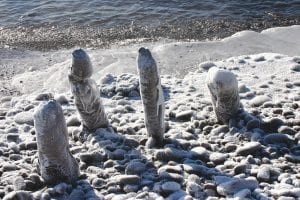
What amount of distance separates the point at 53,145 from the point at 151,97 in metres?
1.30

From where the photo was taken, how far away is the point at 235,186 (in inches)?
199

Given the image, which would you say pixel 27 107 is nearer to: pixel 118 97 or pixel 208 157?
pixel 118 97

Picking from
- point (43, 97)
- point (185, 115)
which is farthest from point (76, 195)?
point (43, 97)

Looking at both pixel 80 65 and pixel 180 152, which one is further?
pixel 80 65

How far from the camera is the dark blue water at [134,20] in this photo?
12.9 meters

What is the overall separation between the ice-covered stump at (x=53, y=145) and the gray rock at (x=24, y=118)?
199 centimetres

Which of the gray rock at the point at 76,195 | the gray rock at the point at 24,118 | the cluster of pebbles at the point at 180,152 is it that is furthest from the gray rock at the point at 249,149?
the gray rock at the point at 24,118

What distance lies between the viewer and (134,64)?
10.2m

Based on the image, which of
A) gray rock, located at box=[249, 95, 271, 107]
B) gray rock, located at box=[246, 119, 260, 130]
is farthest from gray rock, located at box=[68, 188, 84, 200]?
gray rock, located at box=[249, 95, 271, 107]

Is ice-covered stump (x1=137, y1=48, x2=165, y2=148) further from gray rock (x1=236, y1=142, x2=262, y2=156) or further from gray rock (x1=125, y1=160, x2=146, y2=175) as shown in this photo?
gray rock (x1=236, y1=142, x2=262, y2=156)

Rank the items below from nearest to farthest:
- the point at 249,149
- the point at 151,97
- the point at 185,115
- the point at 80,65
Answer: the point at 249,149 → the point at 151,97 → the point at 80,65 → the point at 185,115

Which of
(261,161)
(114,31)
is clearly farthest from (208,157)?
(114,31)

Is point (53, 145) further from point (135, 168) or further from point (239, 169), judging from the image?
point (239, 169)

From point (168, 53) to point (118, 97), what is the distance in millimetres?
2854
